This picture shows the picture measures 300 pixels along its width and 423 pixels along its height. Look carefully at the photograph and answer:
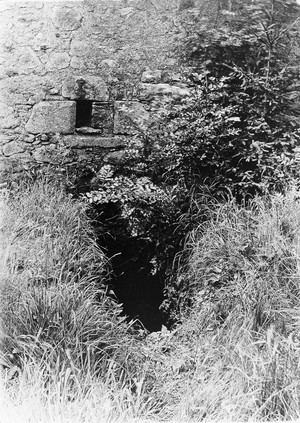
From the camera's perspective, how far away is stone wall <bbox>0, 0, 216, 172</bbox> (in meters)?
4.60

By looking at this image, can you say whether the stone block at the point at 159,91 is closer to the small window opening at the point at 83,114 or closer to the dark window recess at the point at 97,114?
the dark window recess at the point at 97,114

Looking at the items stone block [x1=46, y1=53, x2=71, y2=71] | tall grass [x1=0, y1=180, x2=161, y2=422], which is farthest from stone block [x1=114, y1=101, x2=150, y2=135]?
tall grass [x1=0, y1=180, x2=161, y2=422]

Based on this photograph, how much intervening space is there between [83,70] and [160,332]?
2338mm

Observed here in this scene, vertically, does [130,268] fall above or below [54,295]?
below

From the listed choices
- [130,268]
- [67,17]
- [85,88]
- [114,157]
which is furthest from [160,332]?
[67,17]

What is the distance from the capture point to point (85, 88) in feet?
15.3

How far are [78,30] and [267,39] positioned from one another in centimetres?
164

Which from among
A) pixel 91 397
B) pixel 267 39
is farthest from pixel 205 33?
pixel 91 397

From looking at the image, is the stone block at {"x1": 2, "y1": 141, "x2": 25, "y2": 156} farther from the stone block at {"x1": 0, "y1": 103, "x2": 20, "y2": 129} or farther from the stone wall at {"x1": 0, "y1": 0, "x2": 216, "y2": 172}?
the stone block at {"x1": 0, "y1": 103, "x2": 20, "y2": 129}

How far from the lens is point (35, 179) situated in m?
4.66

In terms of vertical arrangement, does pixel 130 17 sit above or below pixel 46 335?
above

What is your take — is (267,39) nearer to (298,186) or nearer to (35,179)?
(298,186)

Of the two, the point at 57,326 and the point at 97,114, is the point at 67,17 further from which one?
the point at 57,326

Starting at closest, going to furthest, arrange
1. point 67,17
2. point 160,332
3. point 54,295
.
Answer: point 54,295
point 160,332
point 67,17
